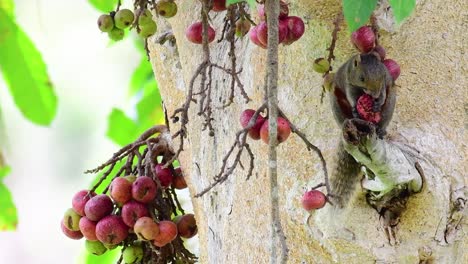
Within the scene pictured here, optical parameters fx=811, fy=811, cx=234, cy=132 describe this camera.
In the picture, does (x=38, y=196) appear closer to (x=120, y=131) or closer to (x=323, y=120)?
(x=120, y=131)

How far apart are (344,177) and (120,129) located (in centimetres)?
109

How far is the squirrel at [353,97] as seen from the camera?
48.3 inches

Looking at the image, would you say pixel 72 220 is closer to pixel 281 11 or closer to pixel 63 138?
pixel 281 11

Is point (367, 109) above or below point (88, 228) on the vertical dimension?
above

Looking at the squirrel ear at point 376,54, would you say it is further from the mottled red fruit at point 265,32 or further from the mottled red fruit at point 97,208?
the mottled red fruit at point 97,208

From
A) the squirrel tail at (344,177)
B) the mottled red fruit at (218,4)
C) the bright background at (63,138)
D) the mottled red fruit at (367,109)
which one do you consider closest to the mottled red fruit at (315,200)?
the squirrel tail at (344,177)

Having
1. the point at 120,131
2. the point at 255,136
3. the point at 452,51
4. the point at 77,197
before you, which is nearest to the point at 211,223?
the point at 77,197

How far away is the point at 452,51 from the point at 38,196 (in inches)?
234

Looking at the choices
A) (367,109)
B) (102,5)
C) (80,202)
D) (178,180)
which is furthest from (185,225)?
(102,5)

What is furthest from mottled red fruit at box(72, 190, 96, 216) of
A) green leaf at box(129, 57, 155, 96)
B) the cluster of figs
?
green leaf at box(129, 57, 155, 96)

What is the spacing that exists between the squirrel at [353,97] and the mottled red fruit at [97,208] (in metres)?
0.44

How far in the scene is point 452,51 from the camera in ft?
4.75

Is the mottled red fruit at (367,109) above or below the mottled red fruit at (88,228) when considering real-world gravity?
above

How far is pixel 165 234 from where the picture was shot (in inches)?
58.0
